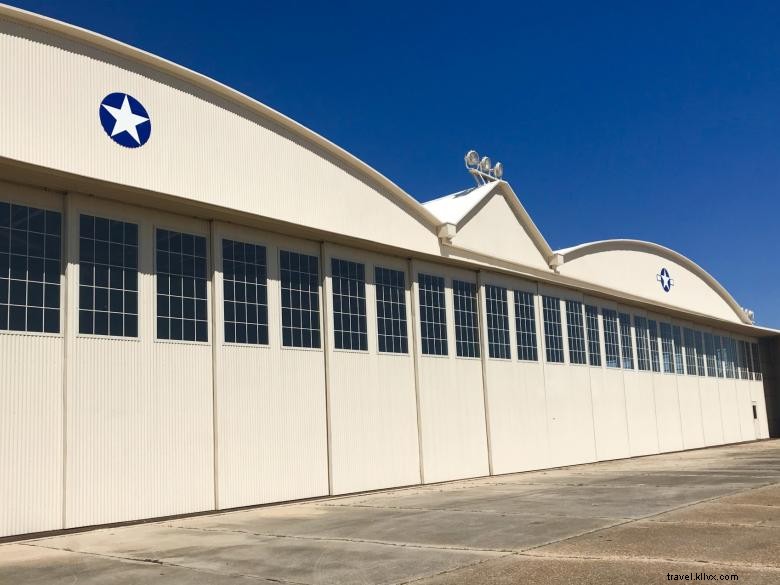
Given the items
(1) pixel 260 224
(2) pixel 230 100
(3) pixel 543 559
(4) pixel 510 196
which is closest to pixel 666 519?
(3) pixel 543 559

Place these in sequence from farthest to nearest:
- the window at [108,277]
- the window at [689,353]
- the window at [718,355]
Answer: the window at [718,355]
the window at [689,353]
the window at [108,277]

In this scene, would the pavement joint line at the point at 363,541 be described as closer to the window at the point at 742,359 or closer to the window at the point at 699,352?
the window at the point at 699,352

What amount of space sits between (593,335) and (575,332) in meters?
1.78

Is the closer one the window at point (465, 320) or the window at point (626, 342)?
the window at point (465, 320)

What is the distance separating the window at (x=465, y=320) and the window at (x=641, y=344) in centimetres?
1359

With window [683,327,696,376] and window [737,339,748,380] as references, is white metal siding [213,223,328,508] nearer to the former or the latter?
window [683,327,696,376]

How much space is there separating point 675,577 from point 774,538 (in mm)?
3365

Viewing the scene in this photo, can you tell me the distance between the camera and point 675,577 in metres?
9.24

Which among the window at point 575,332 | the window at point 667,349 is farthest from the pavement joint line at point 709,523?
the window at point 667,349

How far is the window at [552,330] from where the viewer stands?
32.2 meters

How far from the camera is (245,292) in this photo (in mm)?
20750

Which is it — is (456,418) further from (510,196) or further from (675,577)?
(675,577)

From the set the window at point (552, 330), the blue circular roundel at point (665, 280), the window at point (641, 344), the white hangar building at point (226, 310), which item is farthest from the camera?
the blue circular roundel at point (665, 280)

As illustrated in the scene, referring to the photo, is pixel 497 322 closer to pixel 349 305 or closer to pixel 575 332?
pixel 575 332
